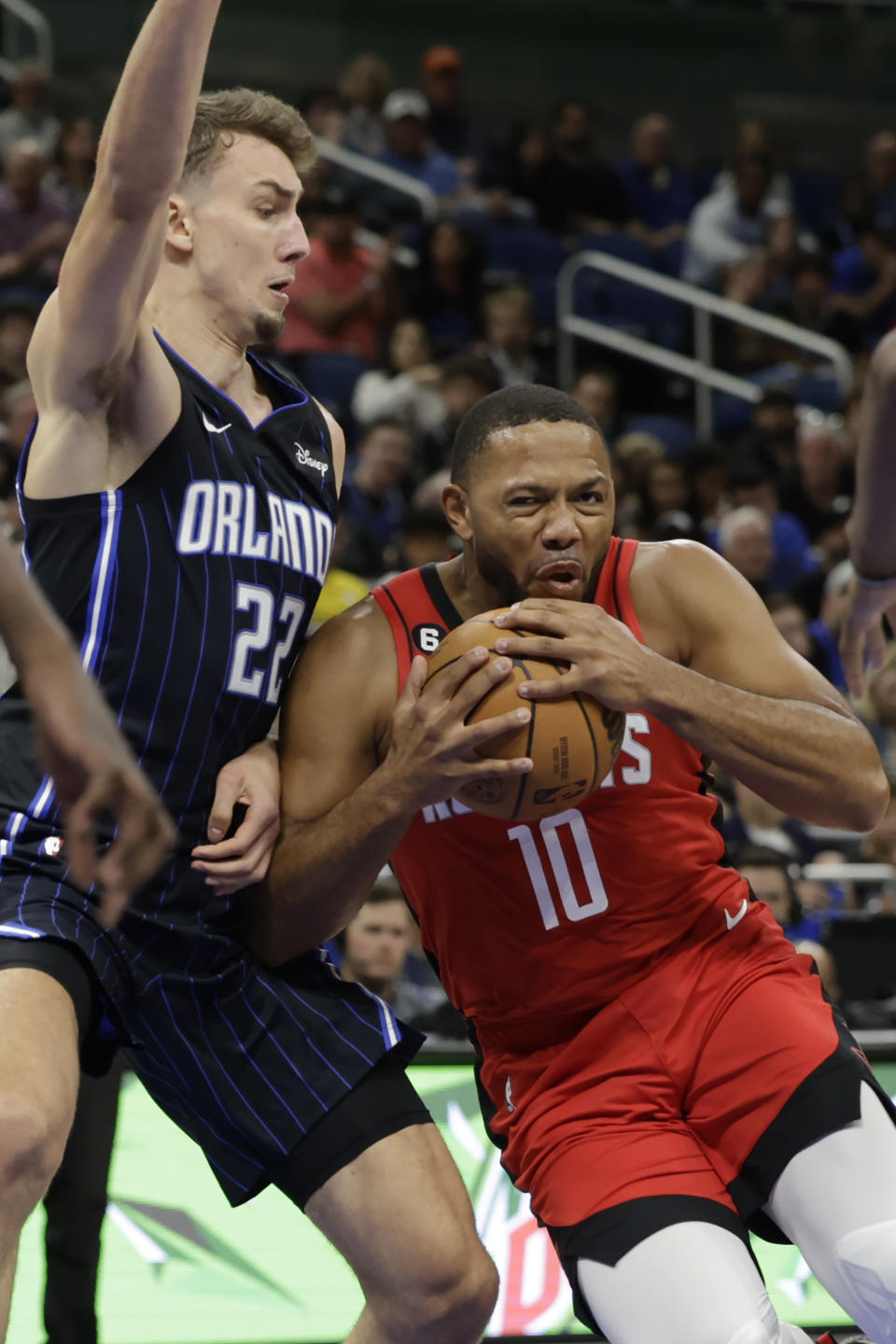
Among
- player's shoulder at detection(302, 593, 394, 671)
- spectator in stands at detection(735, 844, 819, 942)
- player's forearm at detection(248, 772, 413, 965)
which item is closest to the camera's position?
player's forearm at detection(248, 772, 413, 965)

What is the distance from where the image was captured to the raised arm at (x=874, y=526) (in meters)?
3.08

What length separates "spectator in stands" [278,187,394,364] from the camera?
34.2ft

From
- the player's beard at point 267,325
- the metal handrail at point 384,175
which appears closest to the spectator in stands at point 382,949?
the player's beard at point 267,325

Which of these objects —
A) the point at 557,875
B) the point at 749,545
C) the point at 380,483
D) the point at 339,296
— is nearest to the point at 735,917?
the point at 557,875

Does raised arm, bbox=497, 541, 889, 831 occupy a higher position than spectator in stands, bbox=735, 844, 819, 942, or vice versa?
raised arm, bbox=497, 541, 889, 831

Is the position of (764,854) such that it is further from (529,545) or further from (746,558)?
(529,545)

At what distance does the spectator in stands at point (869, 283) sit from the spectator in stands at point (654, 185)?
4.44 feet

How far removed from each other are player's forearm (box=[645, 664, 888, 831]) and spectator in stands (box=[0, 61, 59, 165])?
32.0 ft

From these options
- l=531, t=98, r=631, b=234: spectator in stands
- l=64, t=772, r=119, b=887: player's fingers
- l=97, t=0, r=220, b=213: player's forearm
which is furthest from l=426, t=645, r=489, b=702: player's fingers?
l=531, t=98, r=631, b=234: spectator in stands

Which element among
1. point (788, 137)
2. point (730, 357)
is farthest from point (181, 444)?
point (788, 137)

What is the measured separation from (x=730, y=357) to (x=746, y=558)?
410 centimetres

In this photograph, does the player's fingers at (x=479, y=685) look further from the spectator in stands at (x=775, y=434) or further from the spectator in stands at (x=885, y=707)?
the spectator in stands at (x=775, y=434)

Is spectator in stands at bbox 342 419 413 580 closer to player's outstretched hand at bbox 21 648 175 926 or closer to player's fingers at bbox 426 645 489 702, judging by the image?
player's fingers at bbox 426 645 489 702

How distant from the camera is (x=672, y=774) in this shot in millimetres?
3309
